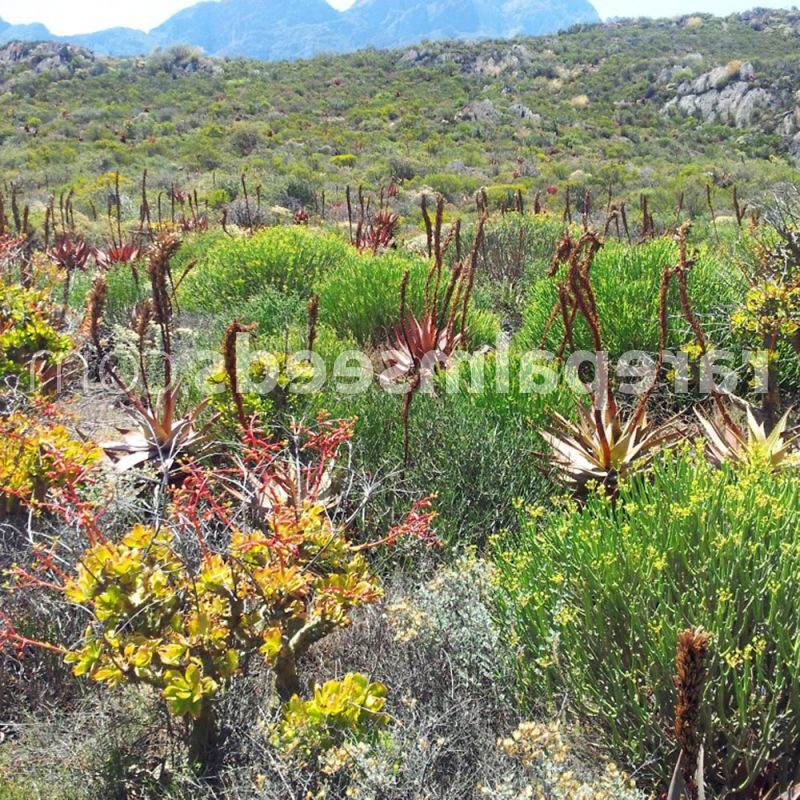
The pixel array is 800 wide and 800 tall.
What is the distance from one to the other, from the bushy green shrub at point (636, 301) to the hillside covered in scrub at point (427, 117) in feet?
55.4

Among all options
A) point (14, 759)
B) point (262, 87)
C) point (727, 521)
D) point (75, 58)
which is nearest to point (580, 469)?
point (727, 521)

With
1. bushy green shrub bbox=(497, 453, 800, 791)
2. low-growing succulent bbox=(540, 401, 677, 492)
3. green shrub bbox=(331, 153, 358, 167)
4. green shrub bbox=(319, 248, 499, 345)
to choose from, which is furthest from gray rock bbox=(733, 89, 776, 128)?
bushy green shrub bbox=(497, 453, 800, 791)

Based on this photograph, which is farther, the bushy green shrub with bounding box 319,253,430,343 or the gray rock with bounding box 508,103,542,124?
the gray rock with bounding box 508,103,542,124

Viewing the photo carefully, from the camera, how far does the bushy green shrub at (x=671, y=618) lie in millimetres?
1865

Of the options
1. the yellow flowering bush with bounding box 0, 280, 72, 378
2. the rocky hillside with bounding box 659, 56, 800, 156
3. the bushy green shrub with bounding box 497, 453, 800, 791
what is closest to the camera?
the bushy green shrub with bounding box 497, 453, 800, 791

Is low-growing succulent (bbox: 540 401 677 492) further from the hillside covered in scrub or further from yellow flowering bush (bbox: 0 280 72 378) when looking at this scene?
the hillside covered in scrub

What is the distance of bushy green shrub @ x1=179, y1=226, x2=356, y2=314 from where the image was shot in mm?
7266

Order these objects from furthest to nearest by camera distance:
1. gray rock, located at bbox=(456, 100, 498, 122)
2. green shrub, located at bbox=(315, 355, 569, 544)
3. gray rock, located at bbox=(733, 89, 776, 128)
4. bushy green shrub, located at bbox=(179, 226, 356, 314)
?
gray rock, located at bbox=(456, 100, 498, 122) < gray rock, located at bbox=(733, 89, 776, 128) < bushy green shrub, located at bbox=(179, 226, 356, 314) < green shrub, located at bbox=(315, 355, 569, 544)

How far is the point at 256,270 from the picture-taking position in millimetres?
7227

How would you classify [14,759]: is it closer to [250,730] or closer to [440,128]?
[250,730]

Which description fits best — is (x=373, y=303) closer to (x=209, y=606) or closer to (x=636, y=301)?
(x=636, y=301)

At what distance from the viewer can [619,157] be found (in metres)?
34.5

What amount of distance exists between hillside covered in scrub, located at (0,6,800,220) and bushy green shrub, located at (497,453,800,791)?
19.9m

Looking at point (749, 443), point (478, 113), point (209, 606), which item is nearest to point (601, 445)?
point (749, 443)
